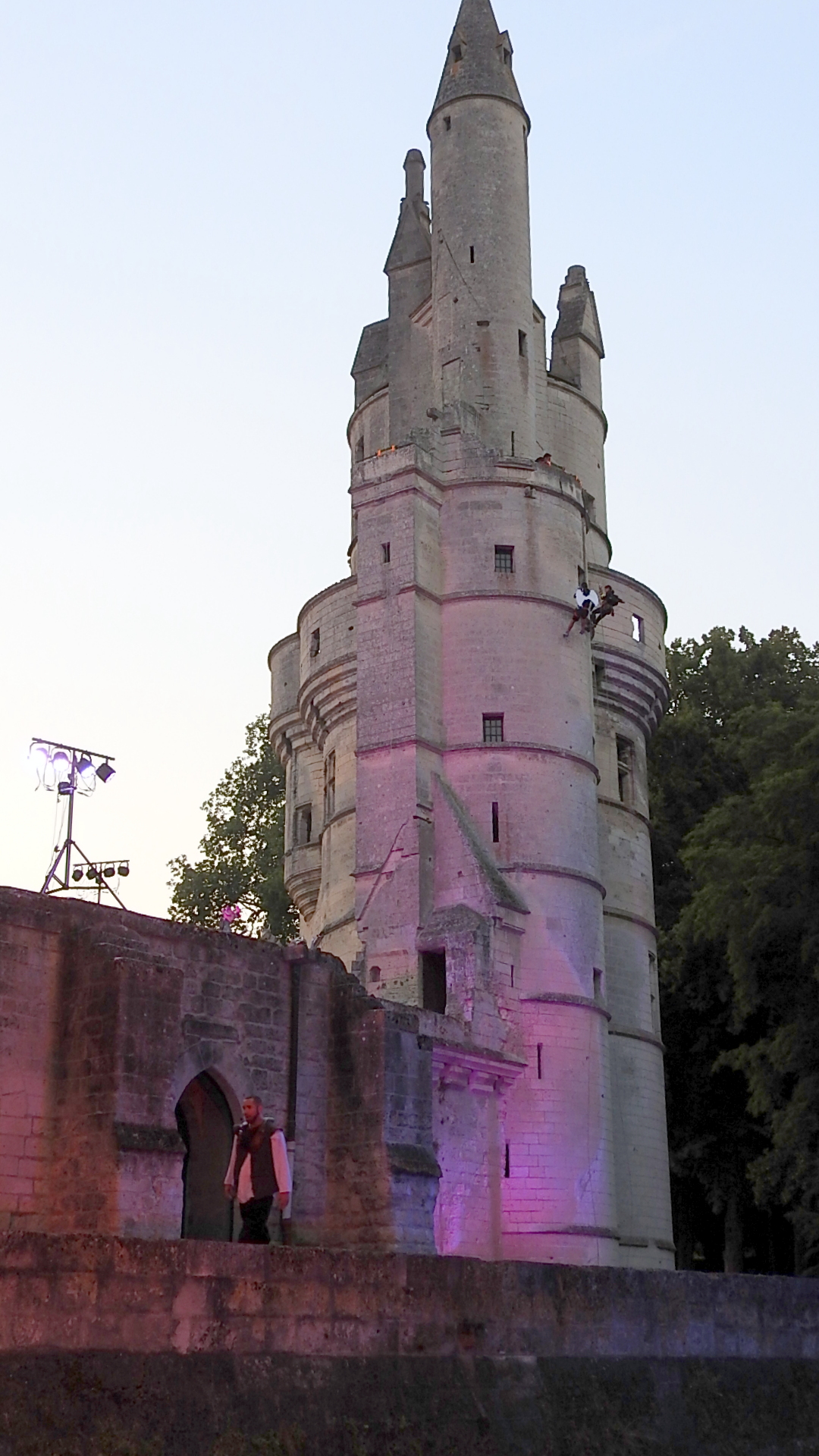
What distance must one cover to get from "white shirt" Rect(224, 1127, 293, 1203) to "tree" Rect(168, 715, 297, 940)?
32.8 meters

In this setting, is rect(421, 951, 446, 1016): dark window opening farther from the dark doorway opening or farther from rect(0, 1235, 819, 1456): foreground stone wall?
rect(0, 1235, 819, 1456): foreground stone wall

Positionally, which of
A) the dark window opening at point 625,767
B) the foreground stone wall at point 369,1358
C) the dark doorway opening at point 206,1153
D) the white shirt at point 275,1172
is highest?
Answer: the dark window opening at point 625,767

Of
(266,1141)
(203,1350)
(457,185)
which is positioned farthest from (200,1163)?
(457,185)

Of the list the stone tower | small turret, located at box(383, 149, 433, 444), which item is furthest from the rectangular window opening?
small turret, located at box(383, 149, 433, 444)

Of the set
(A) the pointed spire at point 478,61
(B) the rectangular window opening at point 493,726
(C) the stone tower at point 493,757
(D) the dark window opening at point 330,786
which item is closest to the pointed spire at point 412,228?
(C) the stone tower at point 493,757

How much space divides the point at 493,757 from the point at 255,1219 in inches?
787

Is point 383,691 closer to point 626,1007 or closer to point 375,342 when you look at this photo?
point 626,1007

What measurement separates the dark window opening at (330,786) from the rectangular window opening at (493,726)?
524cm

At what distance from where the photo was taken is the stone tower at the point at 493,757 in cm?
3061

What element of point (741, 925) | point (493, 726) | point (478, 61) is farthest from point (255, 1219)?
point (478, 61)

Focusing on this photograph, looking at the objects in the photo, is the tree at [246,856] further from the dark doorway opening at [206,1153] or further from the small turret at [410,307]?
Answer: the dark doorway opening at [206,1153]

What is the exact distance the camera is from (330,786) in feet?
124

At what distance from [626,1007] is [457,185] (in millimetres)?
18880

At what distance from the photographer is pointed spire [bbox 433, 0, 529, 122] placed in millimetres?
38562
